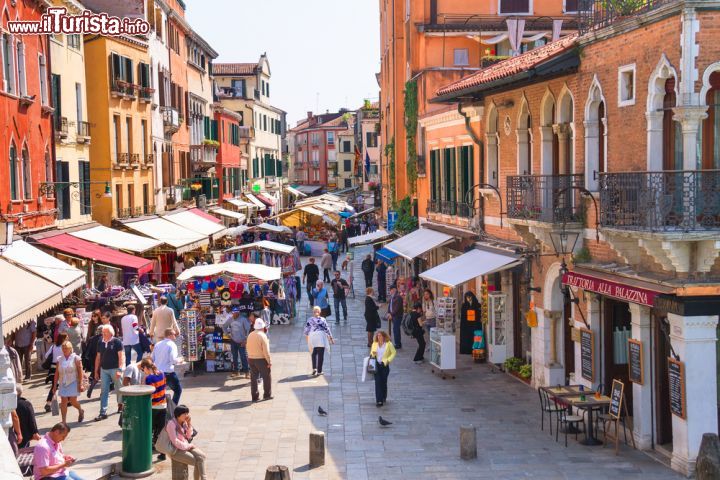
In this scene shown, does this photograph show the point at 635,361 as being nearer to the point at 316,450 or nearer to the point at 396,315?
the point at 316,450

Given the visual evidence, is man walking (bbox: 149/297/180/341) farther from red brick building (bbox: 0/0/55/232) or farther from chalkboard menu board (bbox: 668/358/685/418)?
chalkboard menu board (bbox: 668/358/685/418)

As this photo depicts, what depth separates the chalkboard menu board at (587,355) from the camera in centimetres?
1638

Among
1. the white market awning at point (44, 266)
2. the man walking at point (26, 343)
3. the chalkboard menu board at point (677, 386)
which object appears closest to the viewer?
the chalkboard menu board at point (677, 386)

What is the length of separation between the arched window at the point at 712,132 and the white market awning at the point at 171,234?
808 inches

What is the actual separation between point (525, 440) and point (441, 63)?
822 inches

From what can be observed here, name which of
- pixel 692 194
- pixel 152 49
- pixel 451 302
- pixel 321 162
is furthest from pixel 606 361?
pixel 321 162

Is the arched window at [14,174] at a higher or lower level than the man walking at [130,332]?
higher

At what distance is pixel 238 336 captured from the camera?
68.0 feet

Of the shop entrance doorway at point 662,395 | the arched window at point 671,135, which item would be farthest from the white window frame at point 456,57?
the shop entrance doorway at point 662,395

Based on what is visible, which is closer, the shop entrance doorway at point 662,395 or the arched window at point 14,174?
the shop entrance doorway at point 662,395

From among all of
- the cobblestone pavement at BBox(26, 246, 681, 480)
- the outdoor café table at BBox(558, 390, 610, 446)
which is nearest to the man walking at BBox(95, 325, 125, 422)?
the cobblestone pavement at BBox(26, 246, 681, 480)

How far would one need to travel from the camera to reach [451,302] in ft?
72.4

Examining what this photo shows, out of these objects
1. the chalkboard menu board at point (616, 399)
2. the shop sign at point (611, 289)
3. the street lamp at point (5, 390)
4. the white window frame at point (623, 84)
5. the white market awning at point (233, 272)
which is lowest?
the chalkboard menu board at point (616, 399)

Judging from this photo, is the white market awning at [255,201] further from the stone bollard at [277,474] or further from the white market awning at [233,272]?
the stone bollard at [277,474]
